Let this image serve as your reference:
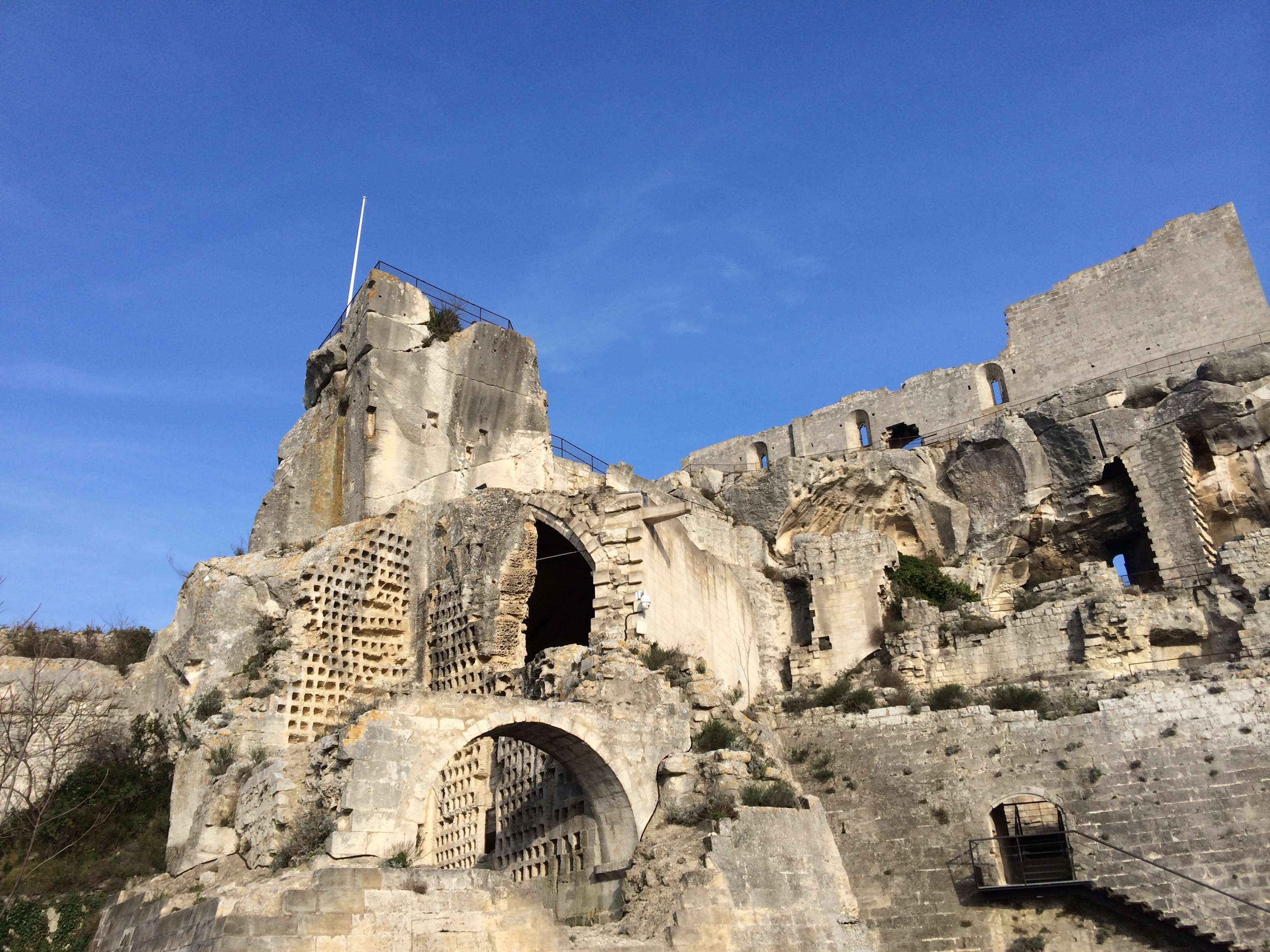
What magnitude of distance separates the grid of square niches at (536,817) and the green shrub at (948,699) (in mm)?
6580

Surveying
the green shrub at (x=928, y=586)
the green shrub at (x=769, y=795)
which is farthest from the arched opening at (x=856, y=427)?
the green shrub at (x=769, y=795)

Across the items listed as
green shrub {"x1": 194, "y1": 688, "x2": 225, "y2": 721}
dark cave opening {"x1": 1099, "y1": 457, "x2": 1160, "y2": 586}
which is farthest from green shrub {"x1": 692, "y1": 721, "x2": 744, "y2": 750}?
dark cave opening {"x1": 1099, "y1": 457, "x2": 1160, "y2": 586}

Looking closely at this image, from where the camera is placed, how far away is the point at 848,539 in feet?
72.5

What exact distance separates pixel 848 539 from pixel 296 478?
445 inches

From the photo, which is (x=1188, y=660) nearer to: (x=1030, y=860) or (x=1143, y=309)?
(x=1030, y=860)

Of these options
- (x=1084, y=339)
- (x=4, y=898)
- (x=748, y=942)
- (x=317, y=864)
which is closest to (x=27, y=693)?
(x=4, y=898)

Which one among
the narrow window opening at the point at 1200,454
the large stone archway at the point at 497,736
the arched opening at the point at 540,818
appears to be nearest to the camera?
the large stone archway at the point at 497,736

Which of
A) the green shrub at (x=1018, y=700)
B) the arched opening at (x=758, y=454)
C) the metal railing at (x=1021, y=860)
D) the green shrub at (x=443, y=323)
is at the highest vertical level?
the arched opening at (x=758, y=454)

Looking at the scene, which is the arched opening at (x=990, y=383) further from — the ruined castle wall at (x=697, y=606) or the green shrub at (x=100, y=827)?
the green shrub at (x=100, y=827)

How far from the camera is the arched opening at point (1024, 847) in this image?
14.7 meters

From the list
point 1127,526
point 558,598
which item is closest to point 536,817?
point 558,598

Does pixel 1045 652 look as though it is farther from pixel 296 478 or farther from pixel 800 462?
pixel 296 478

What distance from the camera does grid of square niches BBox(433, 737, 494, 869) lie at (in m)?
16.1

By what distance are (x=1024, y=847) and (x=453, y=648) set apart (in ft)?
29.8
